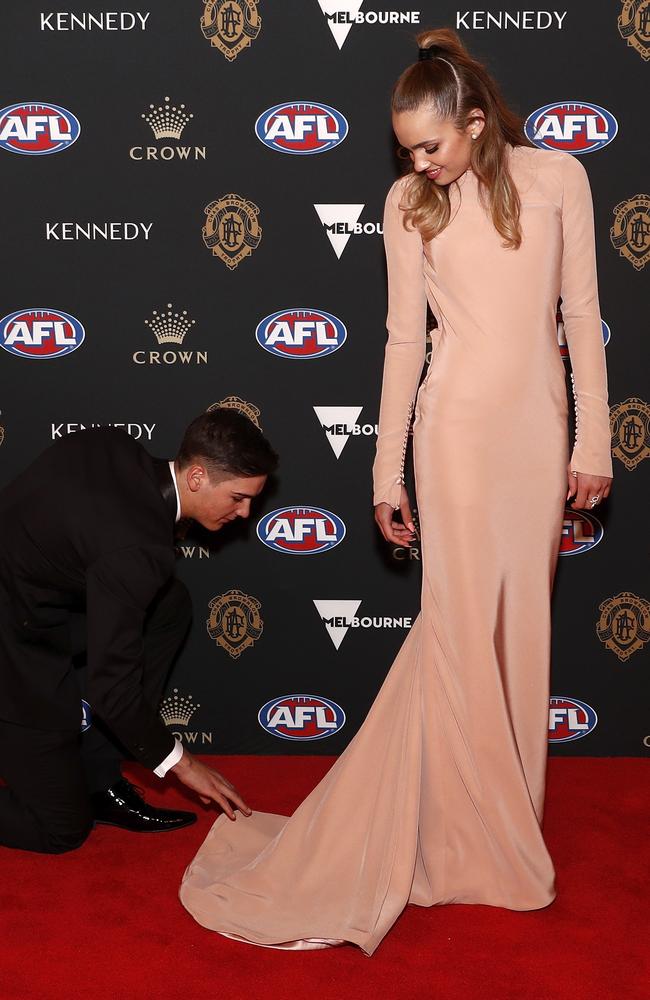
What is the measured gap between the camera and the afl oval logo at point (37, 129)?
3.21 meters

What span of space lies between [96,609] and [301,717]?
4.18ft

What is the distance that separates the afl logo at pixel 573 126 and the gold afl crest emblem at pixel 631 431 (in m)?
0.78

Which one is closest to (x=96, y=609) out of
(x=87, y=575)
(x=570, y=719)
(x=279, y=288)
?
(x=87, y=575)

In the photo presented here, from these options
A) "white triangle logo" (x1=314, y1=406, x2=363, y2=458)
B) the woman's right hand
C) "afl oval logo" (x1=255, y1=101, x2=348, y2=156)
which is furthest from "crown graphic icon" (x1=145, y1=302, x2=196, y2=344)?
the woman's right hand

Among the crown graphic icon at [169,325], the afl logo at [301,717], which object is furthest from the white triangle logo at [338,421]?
the afl logo at [301,717]

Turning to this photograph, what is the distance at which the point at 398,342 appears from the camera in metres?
2.61

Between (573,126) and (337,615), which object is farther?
(337,615)

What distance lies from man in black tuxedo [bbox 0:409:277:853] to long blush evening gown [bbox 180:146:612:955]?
0.30 meters

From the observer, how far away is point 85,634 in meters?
3.01

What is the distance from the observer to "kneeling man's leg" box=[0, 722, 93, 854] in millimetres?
2859

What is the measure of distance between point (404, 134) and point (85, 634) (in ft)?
5.28

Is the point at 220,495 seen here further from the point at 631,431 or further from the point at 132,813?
the point at 631,431

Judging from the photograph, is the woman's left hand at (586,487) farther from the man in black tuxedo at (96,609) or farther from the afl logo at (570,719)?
the afl logo at (570,719)

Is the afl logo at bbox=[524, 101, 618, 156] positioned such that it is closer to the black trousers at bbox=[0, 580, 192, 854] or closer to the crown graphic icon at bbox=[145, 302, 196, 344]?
the crown graphic icon at bbox=[145, 302, 196, 344]
